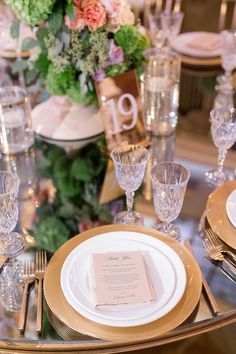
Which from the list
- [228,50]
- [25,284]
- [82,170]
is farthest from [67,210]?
[228,50]

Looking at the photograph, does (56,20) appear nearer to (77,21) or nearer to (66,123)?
(77,21)

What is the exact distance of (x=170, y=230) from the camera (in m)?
1.24

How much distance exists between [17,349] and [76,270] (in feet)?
0.63

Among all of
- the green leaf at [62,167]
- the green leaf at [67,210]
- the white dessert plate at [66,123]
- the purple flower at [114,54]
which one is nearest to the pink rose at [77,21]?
the purple flower at [114,54]

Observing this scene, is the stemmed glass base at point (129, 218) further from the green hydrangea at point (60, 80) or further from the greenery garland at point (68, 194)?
the green hydrangea at point (60, 80)

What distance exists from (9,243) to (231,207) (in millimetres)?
523

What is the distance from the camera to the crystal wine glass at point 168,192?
1.18m

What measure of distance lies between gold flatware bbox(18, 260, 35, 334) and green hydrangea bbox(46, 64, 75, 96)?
60 centimetres

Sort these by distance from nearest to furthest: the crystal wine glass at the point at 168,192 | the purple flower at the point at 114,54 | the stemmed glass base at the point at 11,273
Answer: the stemmed glass base at the point at 11,273
the crystal wine glass at the point at 168,192
the purple flower at the point at 114,54

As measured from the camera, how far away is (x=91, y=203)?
1363mm

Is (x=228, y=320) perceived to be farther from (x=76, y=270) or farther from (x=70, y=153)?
(x=70, y=153)

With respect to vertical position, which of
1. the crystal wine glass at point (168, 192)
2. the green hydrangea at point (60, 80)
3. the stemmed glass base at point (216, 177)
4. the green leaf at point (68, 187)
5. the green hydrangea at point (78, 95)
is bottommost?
the green leaf at point (68, 187)

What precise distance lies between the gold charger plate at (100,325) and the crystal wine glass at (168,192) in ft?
0.28

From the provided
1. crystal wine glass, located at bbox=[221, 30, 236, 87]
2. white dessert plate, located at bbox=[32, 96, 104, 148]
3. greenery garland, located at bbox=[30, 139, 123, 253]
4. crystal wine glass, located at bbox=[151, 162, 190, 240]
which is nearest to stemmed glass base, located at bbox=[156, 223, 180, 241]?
crystal wine glass, located at bbox=[151, 162, 190, 240]
